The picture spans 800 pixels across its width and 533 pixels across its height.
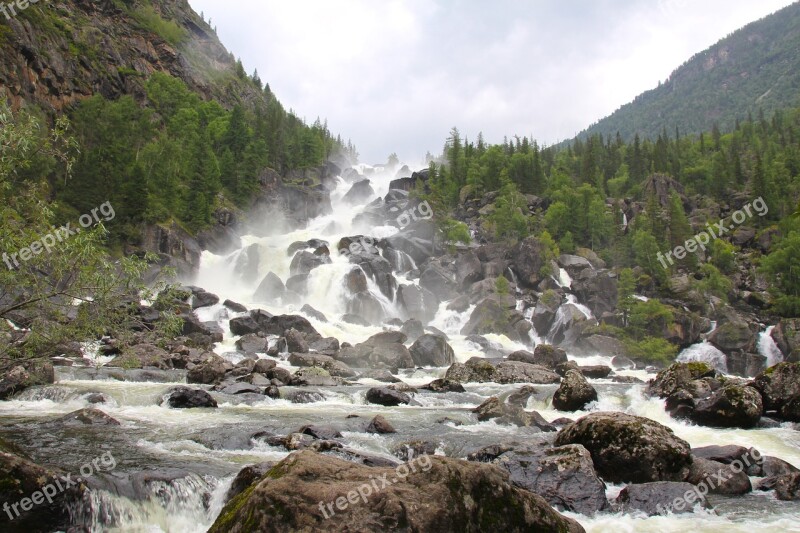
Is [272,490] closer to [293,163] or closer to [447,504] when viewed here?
[447,504]

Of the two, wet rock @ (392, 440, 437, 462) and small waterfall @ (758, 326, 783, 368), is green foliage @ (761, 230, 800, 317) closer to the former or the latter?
small waterfall @ (758, 326, 783, 368)

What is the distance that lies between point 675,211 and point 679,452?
87978 millimetres

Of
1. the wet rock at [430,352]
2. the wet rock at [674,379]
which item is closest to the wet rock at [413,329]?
the wet rock at [430,352]

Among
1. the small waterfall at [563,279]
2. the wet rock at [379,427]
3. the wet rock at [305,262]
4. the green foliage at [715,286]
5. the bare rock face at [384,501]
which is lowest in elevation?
the wet rock at [379,427]

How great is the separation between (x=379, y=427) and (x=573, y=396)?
11029mm

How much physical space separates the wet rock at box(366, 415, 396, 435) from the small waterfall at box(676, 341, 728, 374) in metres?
47.0

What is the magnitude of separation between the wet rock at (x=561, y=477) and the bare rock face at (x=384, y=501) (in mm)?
4052

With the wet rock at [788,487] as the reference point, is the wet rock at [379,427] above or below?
above

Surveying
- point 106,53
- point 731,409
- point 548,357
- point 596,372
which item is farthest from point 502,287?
point 106,53

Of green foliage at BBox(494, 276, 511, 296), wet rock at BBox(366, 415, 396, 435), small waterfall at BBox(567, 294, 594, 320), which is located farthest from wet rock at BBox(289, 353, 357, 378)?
small waterfall at BBox(567, 294, 594, 320)

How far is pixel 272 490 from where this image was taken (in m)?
6.82

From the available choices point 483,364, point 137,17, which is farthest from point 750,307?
point 137,17

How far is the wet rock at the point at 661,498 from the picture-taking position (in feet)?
39.3

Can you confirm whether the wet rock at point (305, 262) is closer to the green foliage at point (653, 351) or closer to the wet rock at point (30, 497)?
the green foliage at point (653, 351)
